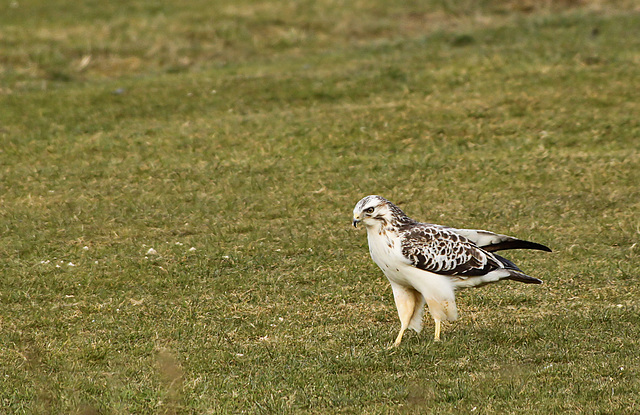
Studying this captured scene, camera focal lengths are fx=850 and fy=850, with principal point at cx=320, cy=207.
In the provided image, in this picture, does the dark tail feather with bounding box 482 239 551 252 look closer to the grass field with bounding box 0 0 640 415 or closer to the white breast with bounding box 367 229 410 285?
the grass field with bounding box 0 0 640 415

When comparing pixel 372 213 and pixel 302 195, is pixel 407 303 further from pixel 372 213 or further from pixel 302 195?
pixel 302 195

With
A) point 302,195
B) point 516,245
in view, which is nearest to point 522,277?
point 516,245

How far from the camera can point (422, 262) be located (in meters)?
7.24

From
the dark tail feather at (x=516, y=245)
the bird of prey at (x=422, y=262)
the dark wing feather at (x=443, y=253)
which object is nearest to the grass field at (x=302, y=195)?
the bird of prey at (x=422, y=262)

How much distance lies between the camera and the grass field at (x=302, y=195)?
675 cm

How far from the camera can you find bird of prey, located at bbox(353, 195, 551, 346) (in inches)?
286

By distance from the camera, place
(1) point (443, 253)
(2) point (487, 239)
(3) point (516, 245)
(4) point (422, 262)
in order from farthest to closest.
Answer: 1. (2) point (487, 239)
2. (3) point (516, 245)
3. (1) point (443, 253)
4. (4) point (422, 262)

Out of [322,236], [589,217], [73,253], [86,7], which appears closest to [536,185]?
[589,217]

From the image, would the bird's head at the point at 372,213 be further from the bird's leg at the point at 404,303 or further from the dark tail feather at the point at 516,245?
the dark tail feather at the point at 516,245

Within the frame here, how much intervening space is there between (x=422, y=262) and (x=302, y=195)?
19.2ft

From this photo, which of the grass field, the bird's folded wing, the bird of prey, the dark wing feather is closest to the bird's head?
the bird of prey

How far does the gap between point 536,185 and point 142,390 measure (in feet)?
26.9

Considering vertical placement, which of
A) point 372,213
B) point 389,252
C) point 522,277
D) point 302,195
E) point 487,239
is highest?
point 372,213

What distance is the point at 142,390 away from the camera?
6504 millimetres
